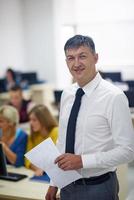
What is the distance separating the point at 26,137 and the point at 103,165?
4.82ft

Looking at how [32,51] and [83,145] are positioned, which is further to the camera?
[32,51]

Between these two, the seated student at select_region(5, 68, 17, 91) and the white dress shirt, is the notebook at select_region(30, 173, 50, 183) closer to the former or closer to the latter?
the white dress shirt

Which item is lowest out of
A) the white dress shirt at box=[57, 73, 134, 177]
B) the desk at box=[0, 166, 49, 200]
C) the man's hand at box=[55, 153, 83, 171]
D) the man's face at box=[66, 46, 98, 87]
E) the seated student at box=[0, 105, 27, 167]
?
the desk at box=[0, 166, 49, 200]

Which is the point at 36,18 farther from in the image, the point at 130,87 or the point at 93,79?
the point at 93,79

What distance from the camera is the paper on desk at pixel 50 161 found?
1.79m

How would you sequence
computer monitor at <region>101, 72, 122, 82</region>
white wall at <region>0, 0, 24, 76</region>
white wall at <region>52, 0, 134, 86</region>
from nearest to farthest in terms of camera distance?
computer monitor at <region>101, 72, 122, 82</region>
white wall at <region>52, 0, 134, 86</region>
white wall at <region>0, 0, 24, 76</region>

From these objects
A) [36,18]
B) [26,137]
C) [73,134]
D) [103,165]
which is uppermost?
[36,18]

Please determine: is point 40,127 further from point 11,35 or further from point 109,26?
point 11,35

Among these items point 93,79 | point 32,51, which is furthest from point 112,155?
point 32,51

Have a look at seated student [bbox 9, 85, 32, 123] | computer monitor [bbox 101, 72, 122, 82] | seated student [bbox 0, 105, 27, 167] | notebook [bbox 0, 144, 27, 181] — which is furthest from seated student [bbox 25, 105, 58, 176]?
computer monitor [bbox 101, 72, 122, 82]

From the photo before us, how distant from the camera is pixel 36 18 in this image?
26.8ft

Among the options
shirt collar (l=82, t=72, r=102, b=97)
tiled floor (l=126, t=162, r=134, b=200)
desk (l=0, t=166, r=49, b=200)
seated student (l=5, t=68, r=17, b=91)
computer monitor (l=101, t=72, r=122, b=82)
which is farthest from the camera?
seated student (l=5, t=68, r=17, b=91)

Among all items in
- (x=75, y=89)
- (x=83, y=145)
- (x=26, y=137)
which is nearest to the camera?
(x=83, y=145)

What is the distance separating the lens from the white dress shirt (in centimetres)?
163
